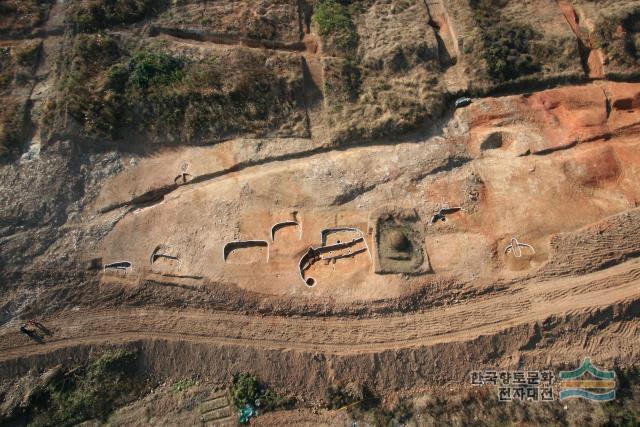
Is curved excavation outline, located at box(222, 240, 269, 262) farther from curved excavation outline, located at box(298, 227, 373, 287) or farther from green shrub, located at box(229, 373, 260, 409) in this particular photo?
green shrub, located at box(229, 373, 260, 409)

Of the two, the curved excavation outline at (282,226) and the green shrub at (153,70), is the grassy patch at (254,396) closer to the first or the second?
the curved excavation outline at (282,226)

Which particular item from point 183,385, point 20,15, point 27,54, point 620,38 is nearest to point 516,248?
point 620,38

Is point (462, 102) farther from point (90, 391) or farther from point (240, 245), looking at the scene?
point (90, 391)

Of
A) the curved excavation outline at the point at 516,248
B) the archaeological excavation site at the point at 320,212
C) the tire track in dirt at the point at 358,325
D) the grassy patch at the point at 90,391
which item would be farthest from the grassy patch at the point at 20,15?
the curved excavation outline at the point at 516,248

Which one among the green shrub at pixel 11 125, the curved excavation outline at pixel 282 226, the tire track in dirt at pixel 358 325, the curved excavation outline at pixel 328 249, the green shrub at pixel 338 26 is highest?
the green shrub at pixel 338 26

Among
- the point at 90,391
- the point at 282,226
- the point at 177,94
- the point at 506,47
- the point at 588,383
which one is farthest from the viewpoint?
the point at 506,47
